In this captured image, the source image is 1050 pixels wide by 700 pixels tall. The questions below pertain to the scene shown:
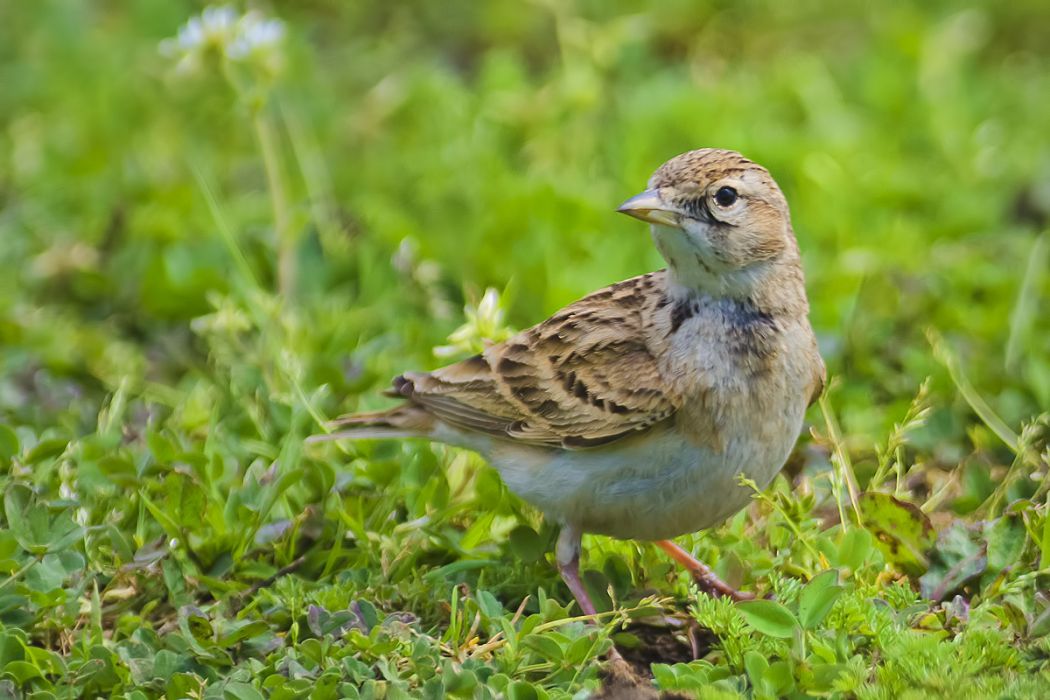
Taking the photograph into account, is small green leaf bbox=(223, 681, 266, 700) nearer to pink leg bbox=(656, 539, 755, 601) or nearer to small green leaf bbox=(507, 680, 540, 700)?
small green leaf bbox=(507, 680, 540, 700)

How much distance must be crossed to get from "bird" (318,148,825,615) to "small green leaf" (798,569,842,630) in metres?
0.41

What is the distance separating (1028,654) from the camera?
3.90 m

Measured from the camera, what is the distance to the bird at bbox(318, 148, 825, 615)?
432 cm

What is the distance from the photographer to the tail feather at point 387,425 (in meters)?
4.95

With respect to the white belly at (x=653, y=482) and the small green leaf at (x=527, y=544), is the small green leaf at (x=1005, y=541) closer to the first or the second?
the white belly at (x=653, y=482)

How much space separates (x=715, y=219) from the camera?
4.36 m

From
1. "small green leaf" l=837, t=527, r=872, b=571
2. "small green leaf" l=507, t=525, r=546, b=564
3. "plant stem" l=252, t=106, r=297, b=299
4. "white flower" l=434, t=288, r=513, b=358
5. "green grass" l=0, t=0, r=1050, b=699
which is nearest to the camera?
"green grass" l=0, t=0, r=1050, b=699

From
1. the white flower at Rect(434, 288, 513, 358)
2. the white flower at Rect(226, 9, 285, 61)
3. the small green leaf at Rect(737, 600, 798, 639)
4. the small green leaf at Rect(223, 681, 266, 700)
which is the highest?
the white flower at Rect(226, 9, 285, 61)

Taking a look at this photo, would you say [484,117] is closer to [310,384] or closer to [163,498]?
[310,384]

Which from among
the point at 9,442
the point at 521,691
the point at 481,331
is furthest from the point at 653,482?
the point at 9,442

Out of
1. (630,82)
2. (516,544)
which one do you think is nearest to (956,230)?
(630,82)

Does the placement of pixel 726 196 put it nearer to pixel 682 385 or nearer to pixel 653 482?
pixel 682 385

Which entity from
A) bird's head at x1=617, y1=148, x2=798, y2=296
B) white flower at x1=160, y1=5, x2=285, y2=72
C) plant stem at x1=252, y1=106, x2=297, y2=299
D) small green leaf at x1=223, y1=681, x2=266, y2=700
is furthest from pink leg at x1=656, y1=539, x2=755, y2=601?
white flower at x1=160, y1=5, x2=285, y2=72

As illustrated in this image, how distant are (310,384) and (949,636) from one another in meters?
2.67
